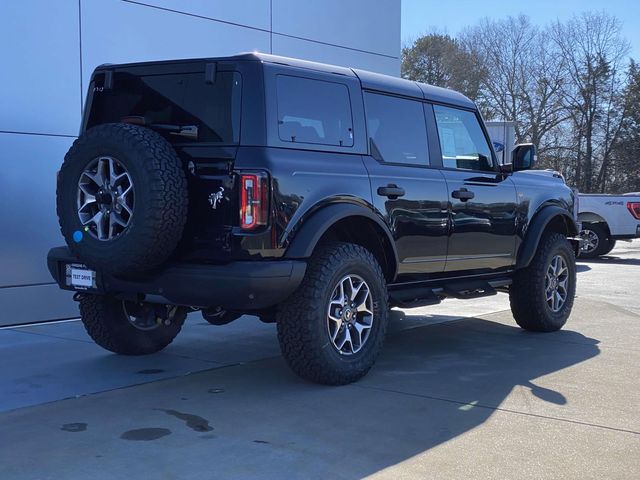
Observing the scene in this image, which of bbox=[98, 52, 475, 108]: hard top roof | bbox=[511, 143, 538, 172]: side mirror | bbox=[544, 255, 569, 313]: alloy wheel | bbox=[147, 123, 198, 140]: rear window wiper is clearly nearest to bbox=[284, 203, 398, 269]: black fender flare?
bbox=[147, 123, 198, 140]: rear window wiper

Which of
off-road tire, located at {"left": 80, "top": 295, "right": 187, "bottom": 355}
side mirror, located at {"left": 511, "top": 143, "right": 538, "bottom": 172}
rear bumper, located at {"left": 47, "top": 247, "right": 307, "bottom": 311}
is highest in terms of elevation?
side mirror, located at {"left": 511, "top": 143, "right": 538, "bottom": 172}

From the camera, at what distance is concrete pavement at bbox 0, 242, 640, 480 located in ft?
A: 12.3

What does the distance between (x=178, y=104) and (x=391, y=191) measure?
5.22ft

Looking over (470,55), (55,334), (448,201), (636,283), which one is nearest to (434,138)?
(448,201)

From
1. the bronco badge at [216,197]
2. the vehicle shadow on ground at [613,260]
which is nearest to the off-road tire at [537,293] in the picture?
the bronco badge at [216,197]

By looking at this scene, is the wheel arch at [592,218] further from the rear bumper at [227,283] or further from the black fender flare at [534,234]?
the rear bumper at [227,283]

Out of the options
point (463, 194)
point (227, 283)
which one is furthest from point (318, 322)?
point (463, 194)

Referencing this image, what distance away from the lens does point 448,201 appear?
20.0 ft

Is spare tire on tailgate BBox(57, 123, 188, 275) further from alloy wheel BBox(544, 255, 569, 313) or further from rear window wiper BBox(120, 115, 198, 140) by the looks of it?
alloy wheel BBox(544, 255, 569, 313)

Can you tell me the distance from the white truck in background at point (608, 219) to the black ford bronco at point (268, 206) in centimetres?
1115

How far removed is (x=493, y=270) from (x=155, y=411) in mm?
3434

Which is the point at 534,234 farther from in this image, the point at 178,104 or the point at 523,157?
the point at 178,104

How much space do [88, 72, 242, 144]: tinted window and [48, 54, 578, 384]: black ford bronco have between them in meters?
0.01

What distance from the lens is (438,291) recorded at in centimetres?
621
